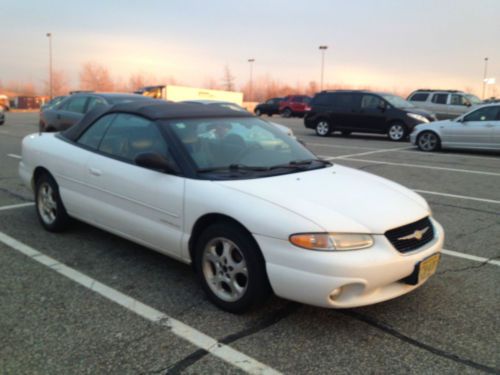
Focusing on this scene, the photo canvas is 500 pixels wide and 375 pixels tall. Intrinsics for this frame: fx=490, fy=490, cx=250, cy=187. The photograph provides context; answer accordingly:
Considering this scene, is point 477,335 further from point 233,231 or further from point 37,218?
point 37,218

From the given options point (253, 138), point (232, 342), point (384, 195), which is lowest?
point (232, 342)

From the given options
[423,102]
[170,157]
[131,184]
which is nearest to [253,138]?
[170,157]

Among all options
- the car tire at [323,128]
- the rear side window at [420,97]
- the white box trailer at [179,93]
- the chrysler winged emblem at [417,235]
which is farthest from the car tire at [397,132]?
the chrysler winged emblem at [417,235]

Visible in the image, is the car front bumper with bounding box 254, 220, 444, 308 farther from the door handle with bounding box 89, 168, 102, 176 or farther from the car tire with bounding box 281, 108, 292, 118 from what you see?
the car tire with bounding box 281, 108, 292, 118

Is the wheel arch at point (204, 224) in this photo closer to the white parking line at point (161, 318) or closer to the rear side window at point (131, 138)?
the white parking line at point (161, 318)

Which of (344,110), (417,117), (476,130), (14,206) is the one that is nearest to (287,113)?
(344,110)

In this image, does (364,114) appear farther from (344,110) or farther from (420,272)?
(420,272)

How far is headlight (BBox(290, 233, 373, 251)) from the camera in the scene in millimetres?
3057

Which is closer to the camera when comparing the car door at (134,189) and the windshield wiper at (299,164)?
the car door at (134,189)

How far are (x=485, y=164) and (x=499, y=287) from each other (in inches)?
331

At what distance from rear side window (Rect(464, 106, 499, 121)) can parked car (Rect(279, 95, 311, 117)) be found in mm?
22816

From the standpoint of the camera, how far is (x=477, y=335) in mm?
3223

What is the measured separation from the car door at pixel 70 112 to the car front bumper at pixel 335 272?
30.3ft

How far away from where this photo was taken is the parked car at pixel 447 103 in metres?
20.5
